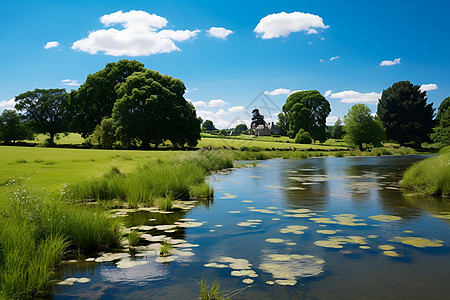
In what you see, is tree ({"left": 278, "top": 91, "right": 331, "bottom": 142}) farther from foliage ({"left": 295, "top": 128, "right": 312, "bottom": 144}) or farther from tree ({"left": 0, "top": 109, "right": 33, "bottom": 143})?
tree ({"left": 0, "top": 109, "right": 33, "bottom": 143})

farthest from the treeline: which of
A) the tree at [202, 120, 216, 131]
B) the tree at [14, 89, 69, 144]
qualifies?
the tree at [202, 120, 216, 131]

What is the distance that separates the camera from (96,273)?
542 centimetres

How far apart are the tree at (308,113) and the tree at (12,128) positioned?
58473 millimetres

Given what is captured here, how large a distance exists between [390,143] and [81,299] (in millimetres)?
85880

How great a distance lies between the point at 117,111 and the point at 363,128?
152 feet

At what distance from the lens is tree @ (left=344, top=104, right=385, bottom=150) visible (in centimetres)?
6397

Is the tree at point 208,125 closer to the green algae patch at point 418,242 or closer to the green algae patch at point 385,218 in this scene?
the green algae patch at point 385,218

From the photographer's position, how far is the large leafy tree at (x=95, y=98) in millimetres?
52531

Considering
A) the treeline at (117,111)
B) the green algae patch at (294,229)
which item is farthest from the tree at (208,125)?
the green algae patch at (294,229)

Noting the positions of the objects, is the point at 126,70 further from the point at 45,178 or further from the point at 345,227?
the point at 345,227

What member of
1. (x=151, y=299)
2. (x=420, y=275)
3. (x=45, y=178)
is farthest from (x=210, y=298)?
(x=45, y=178)

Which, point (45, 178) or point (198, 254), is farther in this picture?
point (45, 178)

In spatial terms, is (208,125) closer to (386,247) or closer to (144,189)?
(144,189)

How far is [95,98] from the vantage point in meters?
52.5
